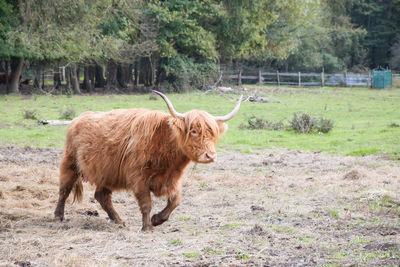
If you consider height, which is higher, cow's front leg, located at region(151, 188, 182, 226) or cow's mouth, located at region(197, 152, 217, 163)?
cow's mouth, located at region(197, 152, 217, 163)

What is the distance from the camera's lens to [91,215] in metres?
6.65

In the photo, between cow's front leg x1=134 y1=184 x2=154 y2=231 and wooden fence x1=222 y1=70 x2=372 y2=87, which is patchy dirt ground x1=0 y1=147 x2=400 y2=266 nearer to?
cow's front leg x1=134 y1=184 x2=154 y2=231

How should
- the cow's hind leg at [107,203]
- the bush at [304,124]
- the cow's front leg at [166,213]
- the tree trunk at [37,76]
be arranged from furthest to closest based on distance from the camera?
the tree trunk at [37,76], the bush at [304,124], the cow's hind leg at [107,203], the cow's front leg at [166,213]

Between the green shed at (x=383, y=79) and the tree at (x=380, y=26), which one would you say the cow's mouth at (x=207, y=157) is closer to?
the green shed at (x=383, y=79)

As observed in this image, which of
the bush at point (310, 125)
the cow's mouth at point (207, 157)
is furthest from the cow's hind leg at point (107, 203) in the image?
the bush at point (310, 125)

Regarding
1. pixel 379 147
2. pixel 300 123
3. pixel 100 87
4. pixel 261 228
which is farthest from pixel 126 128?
pixel 100 87

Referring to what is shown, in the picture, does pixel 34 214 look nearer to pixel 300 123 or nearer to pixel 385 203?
pixel 385 203

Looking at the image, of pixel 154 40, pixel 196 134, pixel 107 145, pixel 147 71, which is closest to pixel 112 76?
pixel 147 71

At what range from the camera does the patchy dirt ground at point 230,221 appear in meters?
4.43

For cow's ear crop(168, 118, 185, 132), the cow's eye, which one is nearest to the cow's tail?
cow's ear crop(168, 118, 185, 132)

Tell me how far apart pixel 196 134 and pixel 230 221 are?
1202mm

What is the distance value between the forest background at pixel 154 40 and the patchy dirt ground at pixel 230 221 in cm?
1633

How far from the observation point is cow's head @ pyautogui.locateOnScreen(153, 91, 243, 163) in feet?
17.7

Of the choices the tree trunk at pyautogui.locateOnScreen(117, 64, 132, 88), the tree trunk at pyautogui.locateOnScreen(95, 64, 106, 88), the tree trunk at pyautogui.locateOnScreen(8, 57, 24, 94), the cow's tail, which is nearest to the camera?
the cow's tail
